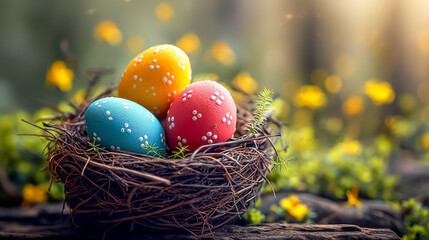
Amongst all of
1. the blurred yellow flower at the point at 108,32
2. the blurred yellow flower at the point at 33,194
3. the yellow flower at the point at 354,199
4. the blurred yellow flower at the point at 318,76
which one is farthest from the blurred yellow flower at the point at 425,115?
the blurred yellow flower at the point at 33,194

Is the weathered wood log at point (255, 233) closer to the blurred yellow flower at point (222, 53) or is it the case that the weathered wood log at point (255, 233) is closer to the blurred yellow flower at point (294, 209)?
the blurred yellow flower at point (294, 209)

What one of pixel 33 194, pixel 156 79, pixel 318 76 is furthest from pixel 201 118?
pixel 318 76

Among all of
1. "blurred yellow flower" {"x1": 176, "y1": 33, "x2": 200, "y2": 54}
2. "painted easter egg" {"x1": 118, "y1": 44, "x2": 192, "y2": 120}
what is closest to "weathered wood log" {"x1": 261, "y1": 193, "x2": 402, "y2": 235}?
"painted easter egg" {"x1": 118, "y1": 44, "x2": 192, "y2": 120}

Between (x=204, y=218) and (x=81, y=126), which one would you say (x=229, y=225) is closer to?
(x=204, y=218)

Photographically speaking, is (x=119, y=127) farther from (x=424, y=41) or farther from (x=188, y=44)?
(x=424, y=41)

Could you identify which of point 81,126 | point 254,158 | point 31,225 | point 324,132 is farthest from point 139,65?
point 324,132
